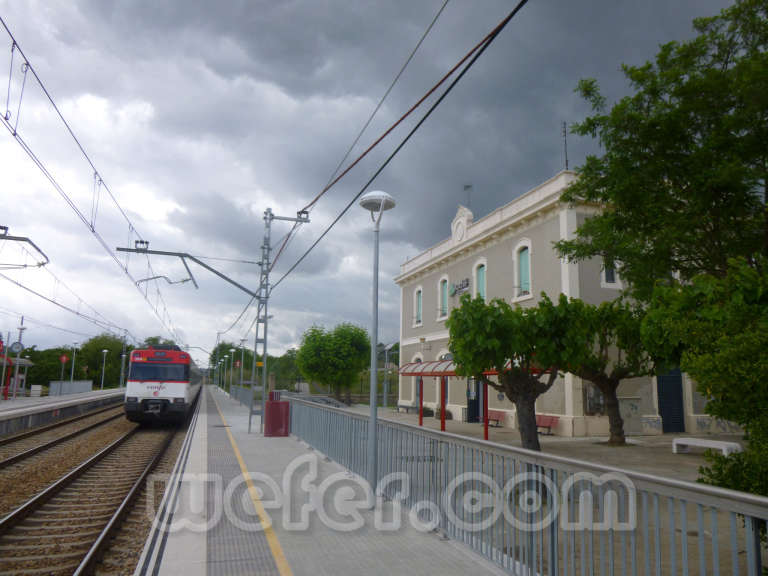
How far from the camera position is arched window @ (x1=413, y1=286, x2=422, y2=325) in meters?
32.0

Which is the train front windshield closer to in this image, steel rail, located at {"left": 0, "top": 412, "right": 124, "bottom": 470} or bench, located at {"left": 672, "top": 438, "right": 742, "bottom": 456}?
steel rail, located at {"left": 0, "top": 412, "right": 124, "bottom": 470}

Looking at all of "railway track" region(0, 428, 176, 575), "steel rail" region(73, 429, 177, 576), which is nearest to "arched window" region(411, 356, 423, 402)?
"railway track" region(0, 428, 176, 575)

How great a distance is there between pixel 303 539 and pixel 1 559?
10.8ft

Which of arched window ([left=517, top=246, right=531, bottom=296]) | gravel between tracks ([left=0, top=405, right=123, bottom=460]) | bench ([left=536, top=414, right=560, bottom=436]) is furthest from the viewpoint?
arched window ([left=517, top=246, right=531, bottom=296])

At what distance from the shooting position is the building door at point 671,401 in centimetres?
1991

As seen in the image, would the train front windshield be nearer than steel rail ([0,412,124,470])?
No

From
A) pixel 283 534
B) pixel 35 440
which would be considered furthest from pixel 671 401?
pixel 35 440

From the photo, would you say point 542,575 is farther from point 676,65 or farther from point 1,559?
point 676,65

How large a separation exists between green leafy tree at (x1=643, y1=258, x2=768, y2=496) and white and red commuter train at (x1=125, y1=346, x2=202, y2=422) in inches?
695

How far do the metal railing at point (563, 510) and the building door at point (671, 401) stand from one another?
15748 millimetres

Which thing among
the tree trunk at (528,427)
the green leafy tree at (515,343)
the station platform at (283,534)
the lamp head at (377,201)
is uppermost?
the lamp head at (377,201)

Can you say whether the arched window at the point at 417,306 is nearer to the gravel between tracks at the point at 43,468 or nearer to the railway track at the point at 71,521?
the gravel between tracks at the point at 43,468

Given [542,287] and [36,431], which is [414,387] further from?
[36,431]

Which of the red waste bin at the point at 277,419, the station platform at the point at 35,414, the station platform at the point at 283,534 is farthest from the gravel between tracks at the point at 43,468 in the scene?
the red waste bin at the point at 277,419
